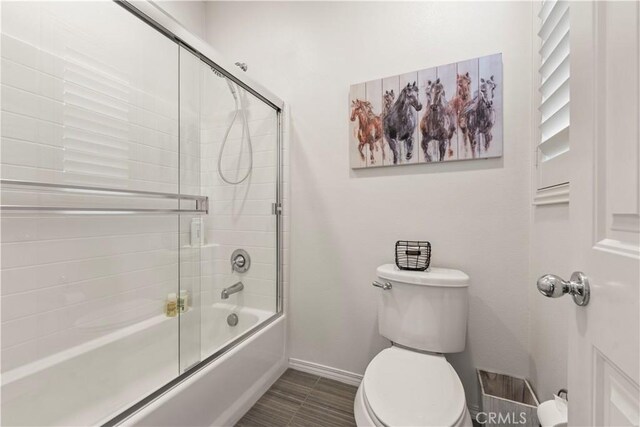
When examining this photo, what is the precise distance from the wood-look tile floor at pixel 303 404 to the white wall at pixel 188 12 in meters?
2.22

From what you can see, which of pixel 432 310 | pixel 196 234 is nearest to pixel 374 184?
pixel 432 310

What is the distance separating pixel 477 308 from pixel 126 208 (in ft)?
5.81

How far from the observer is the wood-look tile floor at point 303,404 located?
4.25 feet

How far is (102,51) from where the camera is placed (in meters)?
1.27

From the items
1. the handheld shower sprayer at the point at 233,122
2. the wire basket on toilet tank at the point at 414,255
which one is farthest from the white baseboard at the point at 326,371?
the handheld shower sprayer at the point at 233,122

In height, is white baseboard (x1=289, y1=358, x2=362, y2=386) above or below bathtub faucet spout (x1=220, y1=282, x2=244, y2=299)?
below

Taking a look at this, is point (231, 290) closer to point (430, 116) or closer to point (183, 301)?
point (183, 301)

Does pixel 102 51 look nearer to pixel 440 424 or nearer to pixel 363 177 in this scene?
pixel 363 177

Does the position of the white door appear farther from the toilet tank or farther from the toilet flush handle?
the toilet flush handle

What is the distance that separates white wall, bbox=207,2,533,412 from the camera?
4.16 ft

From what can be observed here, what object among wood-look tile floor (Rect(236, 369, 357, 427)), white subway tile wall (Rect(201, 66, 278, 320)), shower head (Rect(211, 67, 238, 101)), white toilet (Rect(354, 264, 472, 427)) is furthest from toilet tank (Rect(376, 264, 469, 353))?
shower head (Rect(211, 67, 238, 101))

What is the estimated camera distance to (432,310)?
1.19 m

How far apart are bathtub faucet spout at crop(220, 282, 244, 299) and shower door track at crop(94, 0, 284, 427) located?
0.24 m

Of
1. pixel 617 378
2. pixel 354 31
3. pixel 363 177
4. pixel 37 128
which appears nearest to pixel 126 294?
pixel 37 128
